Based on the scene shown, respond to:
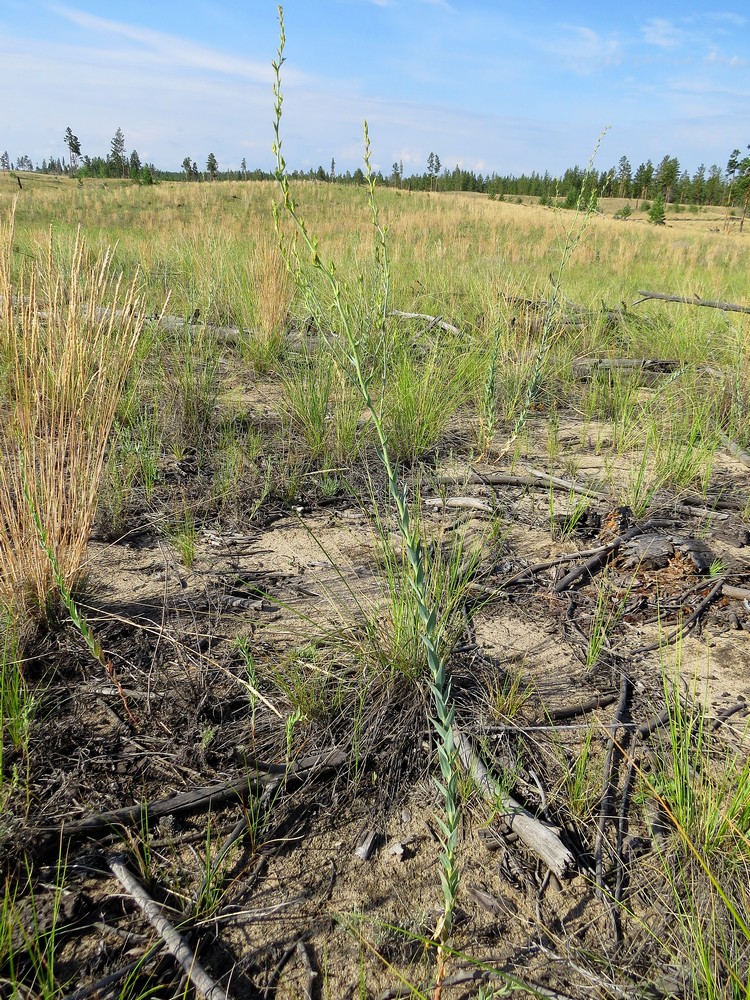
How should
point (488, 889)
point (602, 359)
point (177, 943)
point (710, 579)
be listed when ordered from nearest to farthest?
point (177, 943)
point (488, 889)
point (710, 579)
point (602, 359)

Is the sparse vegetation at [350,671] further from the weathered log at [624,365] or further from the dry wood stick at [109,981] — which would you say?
the weathered log at [624,365]

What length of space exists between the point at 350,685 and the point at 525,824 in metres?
0.57

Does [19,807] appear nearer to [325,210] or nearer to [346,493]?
[346,493]

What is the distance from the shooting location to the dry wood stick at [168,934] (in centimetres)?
106

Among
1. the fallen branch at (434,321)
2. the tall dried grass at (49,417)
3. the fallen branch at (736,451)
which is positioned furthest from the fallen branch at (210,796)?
the fallen branch at (434,321)

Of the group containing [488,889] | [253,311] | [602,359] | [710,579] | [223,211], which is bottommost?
[488,889]

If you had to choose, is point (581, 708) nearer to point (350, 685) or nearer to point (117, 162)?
point (350, 685)

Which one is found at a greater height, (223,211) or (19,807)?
(223,211)

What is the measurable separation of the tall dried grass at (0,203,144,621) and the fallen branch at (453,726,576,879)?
1316 mm

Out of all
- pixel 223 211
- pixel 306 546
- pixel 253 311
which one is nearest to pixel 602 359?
pixel 253 311

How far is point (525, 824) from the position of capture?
4.37 feet

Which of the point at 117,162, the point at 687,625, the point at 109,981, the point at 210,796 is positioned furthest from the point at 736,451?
the point at 117,162

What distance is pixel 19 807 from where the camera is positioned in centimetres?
134

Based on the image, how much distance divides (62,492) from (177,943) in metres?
1.25
